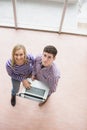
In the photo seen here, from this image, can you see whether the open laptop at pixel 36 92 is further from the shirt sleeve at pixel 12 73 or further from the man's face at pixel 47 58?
the man's face at pixel 47 58

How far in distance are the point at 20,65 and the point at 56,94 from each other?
0.64 meters

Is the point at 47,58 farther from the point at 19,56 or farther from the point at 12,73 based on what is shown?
the point at 12,73

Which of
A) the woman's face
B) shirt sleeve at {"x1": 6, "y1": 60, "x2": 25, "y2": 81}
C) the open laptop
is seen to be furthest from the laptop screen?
the woman's face

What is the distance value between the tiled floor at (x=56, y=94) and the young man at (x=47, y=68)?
1.17 feet

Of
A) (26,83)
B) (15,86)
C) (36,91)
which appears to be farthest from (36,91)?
(15,86)

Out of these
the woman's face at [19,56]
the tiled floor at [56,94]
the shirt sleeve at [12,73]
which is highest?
the woman's face at [19,56]

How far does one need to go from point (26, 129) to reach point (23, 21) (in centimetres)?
142

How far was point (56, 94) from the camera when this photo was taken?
2.43m

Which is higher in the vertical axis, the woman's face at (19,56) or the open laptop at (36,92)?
the woman's face at (19,56)

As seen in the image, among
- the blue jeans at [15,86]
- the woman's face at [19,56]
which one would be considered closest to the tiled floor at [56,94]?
the blue jeans at [15,86]

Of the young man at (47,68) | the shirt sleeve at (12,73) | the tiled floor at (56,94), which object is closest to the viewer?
the young man at (47,68)

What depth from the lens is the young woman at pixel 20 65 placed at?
6.13 feet

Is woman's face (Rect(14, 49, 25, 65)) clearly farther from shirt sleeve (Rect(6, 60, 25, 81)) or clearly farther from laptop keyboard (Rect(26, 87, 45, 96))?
laptop keyboard (Rect(26, 87, 45, 96))

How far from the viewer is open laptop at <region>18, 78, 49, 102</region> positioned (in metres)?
2.02
